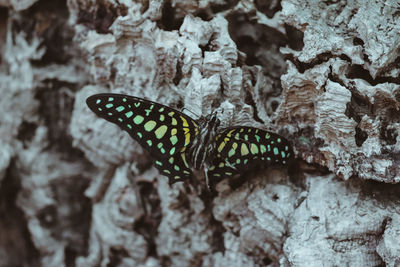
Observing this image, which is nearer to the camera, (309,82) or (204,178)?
(309,82)

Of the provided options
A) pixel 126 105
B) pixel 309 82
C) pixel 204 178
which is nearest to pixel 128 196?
pixel 204 178

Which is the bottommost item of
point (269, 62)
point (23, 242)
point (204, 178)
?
point (23, 242)

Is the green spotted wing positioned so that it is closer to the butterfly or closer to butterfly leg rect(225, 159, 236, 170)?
the butterfly

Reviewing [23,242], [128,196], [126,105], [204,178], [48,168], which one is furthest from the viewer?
[23,242]

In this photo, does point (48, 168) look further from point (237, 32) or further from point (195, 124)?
point (237, 32)

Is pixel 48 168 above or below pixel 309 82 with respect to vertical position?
below

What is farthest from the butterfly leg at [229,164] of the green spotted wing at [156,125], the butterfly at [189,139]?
the green spotted wing at [156,125]

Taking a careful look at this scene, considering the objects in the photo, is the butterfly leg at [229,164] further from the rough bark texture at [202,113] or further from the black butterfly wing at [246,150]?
the rough bark texture at [202,113]
